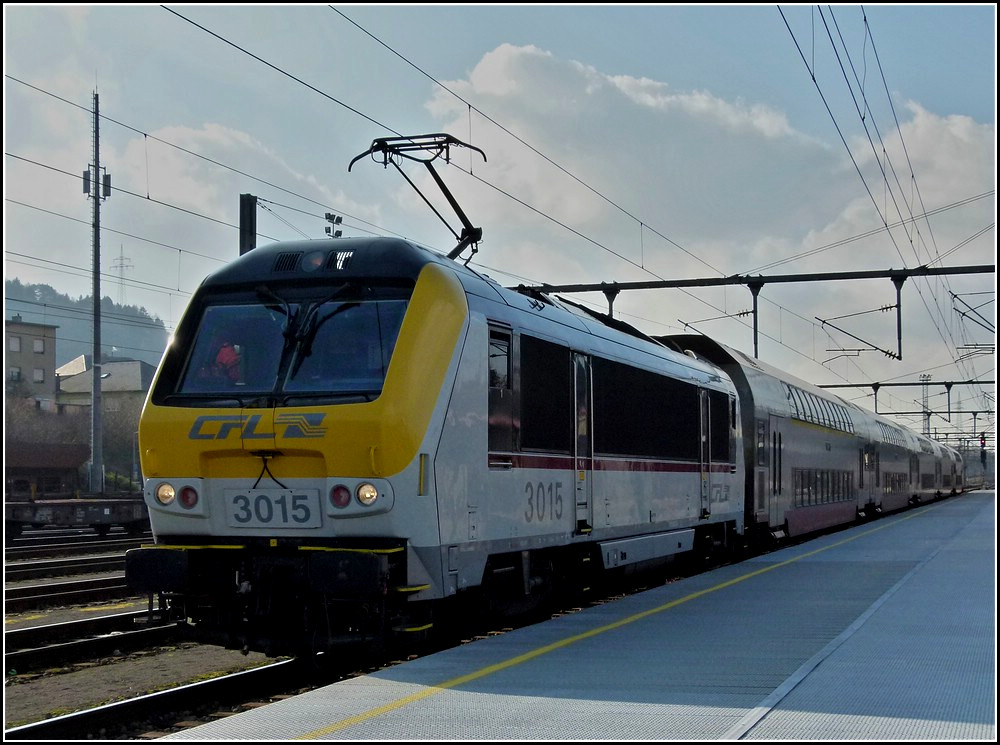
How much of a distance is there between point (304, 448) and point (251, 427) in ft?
1.55

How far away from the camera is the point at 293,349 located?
Answer: 367 inches

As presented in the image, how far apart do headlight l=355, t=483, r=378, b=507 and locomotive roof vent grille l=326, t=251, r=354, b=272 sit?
1933mm

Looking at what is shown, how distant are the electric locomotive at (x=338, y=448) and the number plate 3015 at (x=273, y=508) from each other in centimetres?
1

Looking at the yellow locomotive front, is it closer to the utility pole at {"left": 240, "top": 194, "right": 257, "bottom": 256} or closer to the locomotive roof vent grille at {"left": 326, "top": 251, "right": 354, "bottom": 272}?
the locomotive roof vent grille at {"left": 326, "top": 251, "right": 354, "bottom": 272}

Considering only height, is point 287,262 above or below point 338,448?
above

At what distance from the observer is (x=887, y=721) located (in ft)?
20.5

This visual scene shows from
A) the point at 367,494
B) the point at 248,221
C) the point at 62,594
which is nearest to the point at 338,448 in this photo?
the point at 367,494

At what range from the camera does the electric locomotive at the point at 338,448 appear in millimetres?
8648

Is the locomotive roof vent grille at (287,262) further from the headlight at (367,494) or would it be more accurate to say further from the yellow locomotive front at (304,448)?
the headlight at (367,494)

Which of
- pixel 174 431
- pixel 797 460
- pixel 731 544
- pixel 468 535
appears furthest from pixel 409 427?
pixel 797 460

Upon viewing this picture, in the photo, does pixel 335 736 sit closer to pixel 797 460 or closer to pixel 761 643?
pixel 761 643

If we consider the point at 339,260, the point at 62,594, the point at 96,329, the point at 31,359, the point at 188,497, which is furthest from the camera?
the point at 31,359

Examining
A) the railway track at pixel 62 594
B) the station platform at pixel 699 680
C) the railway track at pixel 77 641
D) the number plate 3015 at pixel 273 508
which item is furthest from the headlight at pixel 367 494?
the railway track at pixel 62 594

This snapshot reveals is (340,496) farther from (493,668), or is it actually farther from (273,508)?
(493,668)
